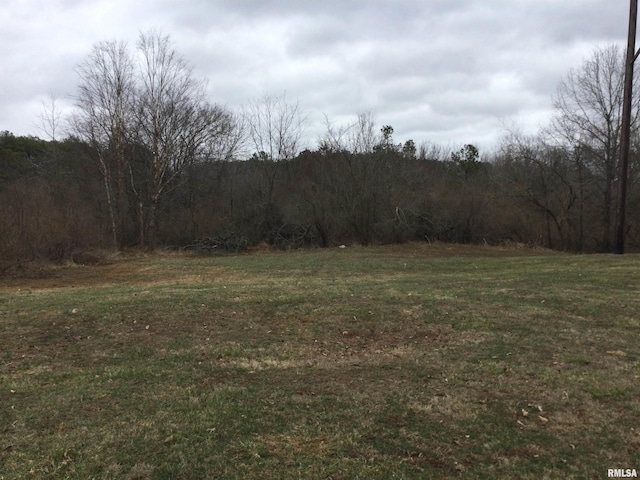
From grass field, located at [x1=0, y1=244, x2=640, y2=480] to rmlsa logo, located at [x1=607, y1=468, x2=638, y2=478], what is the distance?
0.04m

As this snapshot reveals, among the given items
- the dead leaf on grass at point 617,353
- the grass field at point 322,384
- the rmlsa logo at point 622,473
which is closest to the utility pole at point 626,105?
the grass field at point 322,384

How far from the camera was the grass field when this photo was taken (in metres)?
3.14

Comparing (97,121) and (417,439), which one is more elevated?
(97,121)

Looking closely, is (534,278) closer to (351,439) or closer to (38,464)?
(351,439)

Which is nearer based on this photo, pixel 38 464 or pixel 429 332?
pixel 38 464

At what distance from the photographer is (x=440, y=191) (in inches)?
1136

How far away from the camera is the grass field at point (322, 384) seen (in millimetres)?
3141

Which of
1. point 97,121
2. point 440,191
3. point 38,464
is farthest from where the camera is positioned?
point 440,191

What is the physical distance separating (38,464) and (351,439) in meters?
2.08

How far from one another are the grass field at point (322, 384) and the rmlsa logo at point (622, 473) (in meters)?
0.04

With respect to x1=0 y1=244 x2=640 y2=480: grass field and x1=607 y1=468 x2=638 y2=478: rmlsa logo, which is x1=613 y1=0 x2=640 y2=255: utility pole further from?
x1=607 y1=468 x2=638 y2=478: rmlsa logo

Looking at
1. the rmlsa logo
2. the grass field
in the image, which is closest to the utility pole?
the grass field

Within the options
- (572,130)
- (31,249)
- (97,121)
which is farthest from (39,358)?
(572,130)

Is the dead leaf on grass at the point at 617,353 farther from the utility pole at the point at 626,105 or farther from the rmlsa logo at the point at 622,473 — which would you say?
the utility pole at the point at 626,105
